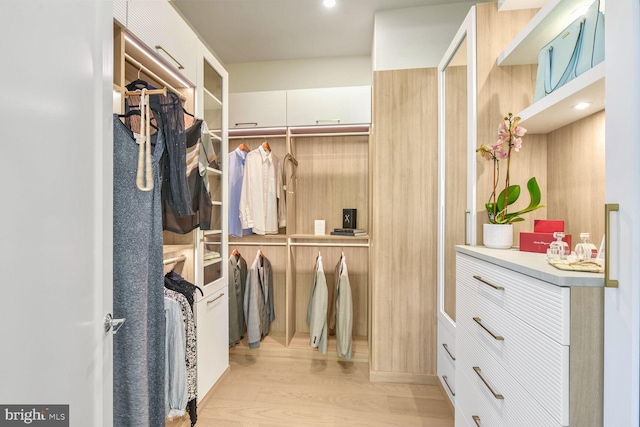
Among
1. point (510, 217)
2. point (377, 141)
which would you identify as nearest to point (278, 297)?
point (377, 141)

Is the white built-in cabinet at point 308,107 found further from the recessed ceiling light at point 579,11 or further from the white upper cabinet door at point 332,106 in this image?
the recessed ceiling light at point 579,11

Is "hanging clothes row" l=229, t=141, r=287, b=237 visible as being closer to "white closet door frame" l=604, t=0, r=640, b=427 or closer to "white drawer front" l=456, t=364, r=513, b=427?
"white drawer front" l=456, t=364, r=513, b=427

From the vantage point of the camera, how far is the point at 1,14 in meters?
0.51

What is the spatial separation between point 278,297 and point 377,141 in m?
1.87

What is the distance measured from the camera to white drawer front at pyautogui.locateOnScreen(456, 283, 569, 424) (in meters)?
0.71

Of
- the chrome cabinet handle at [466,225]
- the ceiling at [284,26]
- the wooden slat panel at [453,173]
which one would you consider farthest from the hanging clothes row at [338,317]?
the ceiling at [284,26]

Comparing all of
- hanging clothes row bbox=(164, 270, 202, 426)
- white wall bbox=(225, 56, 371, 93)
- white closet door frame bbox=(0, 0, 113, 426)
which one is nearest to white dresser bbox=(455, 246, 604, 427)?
white closet door frame bbox=(0, 0, 113, 426)

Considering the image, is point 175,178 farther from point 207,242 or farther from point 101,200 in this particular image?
point 207,242

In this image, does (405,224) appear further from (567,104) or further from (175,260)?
(175,260)

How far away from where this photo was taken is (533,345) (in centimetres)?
81

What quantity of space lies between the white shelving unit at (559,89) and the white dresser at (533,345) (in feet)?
2.20

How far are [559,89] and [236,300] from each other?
8.32 feet

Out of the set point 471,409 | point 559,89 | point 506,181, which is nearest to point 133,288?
point 471,409

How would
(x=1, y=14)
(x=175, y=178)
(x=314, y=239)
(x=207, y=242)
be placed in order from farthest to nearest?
(x=314, y=239) < (x=207, y=242) < (x=175, y=178) < (x=1, y=14)
